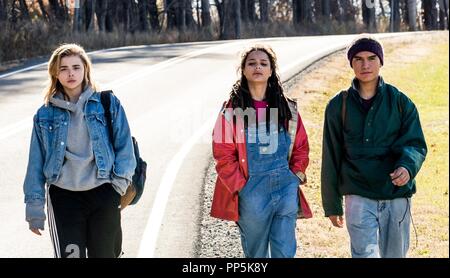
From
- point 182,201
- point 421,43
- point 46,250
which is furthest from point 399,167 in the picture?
point 421,43

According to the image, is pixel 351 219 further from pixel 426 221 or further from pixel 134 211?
pixel 426 221

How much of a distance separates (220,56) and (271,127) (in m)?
17.4

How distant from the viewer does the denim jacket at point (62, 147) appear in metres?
5.01

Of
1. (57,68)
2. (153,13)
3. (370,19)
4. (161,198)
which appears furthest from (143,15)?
(57,68)

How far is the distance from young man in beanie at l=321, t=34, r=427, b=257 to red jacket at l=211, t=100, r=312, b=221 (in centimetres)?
17

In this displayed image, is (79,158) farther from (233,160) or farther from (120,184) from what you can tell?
(233,160)

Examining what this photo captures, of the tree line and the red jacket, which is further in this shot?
the tree line

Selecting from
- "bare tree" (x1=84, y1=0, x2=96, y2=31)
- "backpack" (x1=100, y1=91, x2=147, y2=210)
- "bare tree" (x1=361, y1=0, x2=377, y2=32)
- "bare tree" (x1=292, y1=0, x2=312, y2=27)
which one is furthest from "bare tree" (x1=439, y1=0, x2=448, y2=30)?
"backpack" (x1=100, y1=91, x2=147, y2=210)

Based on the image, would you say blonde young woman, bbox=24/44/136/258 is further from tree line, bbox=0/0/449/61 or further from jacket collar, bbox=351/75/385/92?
tree line, bbox=0/0/449/61

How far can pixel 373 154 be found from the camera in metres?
5.20

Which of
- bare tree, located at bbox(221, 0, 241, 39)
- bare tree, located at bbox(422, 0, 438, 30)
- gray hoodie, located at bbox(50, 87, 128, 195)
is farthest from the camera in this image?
bare tree, located at bbox(422, 0, 438, 30)

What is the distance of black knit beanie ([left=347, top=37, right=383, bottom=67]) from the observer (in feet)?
17.5

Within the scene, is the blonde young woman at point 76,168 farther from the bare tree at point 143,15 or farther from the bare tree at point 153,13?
the bare tree at point 153,13

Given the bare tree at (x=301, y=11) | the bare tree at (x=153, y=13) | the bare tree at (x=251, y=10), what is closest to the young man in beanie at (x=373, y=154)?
the bare tree at (x=301, y=11)
